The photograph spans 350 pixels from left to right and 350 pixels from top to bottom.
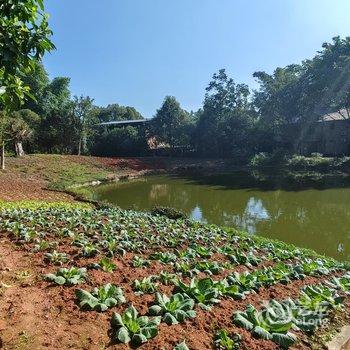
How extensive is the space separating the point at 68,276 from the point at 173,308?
4.87ft

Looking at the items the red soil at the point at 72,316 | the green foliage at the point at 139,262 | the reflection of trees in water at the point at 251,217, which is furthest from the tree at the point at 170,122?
the red soil at the point at 72,316

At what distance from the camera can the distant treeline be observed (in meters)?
39.2

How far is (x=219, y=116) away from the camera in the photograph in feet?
161

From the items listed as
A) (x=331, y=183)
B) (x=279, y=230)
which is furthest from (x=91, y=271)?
(x=331, y=183)

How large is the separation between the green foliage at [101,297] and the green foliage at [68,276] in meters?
0.37

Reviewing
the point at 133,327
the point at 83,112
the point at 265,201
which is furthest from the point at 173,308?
the point at 83,112

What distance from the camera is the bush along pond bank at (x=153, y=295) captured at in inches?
146

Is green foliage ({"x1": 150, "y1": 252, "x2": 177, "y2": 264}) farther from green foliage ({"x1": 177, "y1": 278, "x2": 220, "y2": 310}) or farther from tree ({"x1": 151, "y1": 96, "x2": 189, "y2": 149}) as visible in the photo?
tree ({"x1": 151, "y1": 96, "x2": 189, "y2": 149})

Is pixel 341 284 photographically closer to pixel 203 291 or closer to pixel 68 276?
pixel 203 291

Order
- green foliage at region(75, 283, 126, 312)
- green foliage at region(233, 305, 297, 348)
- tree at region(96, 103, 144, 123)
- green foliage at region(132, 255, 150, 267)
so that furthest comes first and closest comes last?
tree at region(96, 103, 144, 123) < green foliage at region(132, 255, 150, 267) < green foliage at region(75, 283, 126, 312) < green foliage at region(233, 305, 297, 348)

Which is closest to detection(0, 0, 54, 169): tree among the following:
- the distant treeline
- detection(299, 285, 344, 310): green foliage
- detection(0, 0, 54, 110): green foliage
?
detection(0, 0, 54, 110): green foliage

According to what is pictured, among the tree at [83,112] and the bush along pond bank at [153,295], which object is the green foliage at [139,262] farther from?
the tree at [83,112]

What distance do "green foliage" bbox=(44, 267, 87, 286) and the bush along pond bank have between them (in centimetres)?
1

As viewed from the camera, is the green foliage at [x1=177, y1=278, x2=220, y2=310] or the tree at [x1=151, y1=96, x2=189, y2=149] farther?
the tree at [x1=151, y1=96, x2=189, y2=149]
